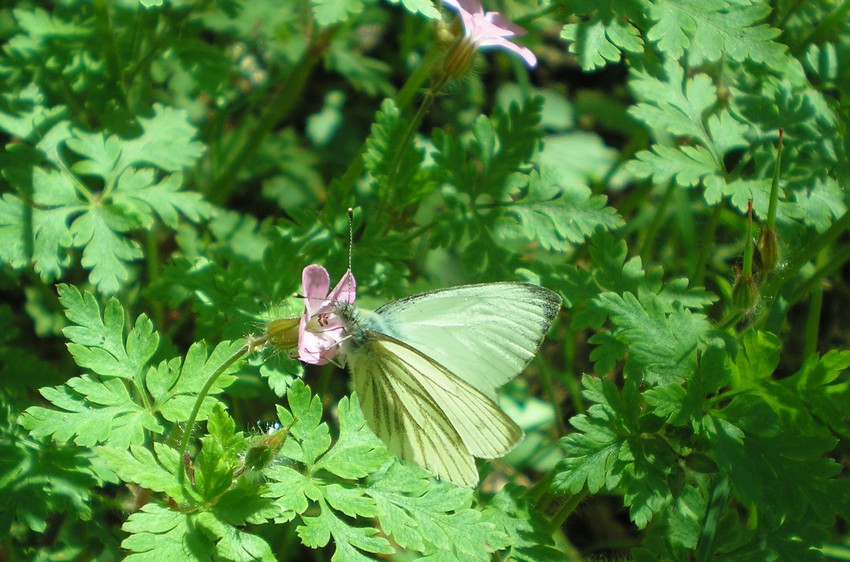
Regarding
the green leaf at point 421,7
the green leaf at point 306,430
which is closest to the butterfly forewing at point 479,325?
the green leaf at point 306,430

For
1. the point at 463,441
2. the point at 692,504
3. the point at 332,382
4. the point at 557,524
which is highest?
the point at 463,441

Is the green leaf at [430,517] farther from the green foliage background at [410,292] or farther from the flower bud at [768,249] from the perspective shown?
the flower bud at [768,249]

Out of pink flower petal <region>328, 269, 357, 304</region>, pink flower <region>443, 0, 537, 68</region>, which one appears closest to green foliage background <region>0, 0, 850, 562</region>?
pink flower <region>443, 0, 537, 68</region>

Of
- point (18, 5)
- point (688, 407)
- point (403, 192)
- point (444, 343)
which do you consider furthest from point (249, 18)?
point (688, 407)

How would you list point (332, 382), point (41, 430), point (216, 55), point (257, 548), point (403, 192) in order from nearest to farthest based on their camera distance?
point (257, 548)
point (41, 430)
point (403, 192)
point (216, 55)
point (332, 382)

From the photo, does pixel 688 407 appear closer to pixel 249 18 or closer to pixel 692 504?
pixel 692 504

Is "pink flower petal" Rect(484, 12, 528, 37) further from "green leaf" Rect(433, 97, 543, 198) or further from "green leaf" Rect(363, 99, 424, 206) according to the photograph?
"green leaf" Rect(363, 99, 424, 206)

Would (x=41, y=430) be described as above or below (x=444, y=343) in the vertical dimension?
below
